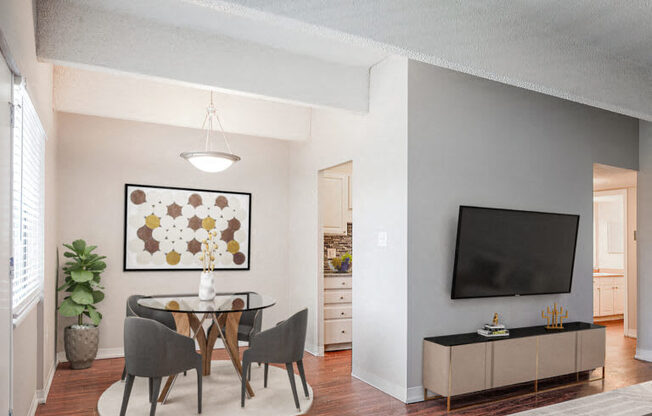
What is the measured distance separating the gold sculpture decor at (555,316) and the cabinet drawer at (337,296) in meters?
2.10

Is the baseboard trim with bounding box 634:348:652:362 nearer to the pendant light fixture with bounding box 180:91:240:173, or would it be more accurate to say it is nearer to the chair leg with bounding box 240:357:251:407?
the chair leg with bounding box 240:357:251:407

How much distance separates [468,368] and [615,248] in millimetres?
6435

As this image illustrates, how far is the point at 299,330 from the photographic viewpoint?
3699 millimetres

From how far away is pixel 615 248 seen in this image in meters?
8.73

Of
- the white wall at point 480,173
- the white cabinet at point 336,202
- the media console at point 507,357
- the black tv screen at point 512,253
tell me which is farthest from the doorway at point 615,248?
the white cabinet at point 336,202

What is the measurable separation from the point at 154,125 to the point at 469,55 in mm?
3798

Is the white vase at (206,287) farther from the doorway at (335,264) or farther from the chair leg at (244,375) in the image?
the doorway at (335,264)

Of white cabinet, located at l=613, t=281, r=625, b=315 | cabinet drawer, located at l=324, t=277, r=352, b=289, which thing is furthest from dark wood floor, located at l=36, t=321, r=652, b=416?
white cabinet, located at l=613, t=281, r=625, b=315

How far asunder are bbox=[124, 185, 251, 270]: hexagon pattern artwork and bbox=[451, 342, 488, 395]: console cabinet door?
297 cm

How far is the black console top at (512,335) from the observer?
3863 mm

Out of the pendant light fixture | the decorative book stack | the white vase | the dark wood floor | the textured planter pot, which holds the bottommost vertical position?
the dark wood floor

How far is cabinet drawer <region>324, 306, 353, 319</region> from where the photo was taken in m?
5.52

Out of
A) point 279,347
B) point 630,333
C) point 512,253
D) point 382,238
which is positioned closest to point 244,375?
point 279,347

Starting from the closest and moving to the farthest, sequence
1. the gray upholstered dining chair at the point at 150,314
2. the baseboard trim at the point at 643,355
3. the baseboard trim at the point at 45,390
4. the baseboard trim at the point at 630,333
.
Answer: the baseboard trim at the point at 45,390 < the gray upholstered dining chair at the point at 150,314 < the baseboard trim at the point at 643,355 < the baseboard trim at the point at 630,333
